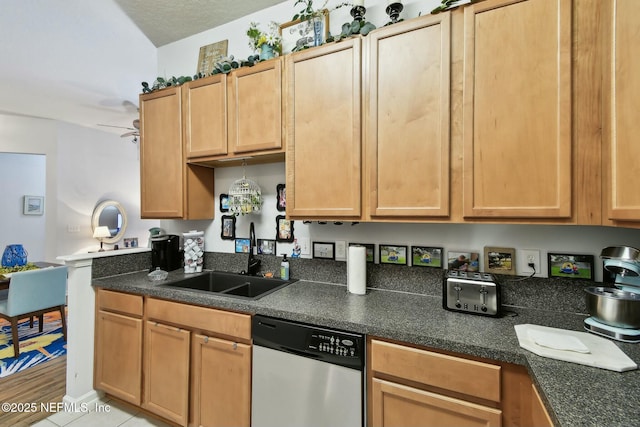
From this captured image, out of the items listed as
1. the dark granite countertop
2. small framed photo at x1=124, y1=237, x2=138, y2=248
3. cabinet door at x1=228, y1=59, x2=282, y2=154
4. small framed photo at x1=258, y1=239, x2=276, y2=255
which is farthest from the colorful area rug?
cabinet door at x1=228, y1=59, x2=282, y2=154

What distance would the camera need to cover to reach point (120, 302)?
1913mm

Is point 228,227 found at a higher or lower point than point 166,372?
higher

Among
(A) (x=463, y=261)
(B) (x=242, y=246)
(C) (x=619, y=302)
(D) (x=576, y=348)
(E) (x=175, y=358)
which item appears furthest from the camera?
(B) (x=242, y=246)

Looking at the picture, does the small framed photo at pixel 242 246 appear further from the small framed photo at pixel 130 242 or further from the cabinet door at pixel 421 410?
the small framed photo at pixel 130 242

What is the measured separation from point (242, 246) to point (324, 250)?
2.34 feet

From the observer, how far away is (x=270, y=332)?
4.60 ft

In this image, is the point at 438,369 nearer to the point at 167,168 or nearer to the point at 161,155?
the point at 167,168

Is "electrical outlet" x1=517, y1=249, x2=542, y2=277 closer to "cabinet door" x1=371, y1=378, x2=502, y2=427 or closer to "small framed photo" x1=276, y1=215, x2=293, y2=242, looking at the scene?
"cabinet door" x1=371, y1=378, x2=502, y2=427

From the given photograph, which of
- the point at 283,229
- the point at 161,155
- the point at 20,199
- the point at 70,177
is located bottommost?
the point at 283,229

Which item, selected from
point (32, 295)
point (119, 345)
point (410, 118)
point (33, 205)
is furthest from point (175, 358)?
point (33, 205)

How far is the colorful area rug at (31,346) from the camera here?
2592mm

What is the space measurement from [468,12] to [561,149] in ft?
2.38

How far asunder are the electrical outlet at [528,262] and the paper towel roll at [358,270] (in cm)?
80

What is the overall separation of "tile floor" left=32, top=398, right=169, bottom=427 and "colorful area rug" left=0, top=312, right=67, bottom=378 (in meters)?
1.09
